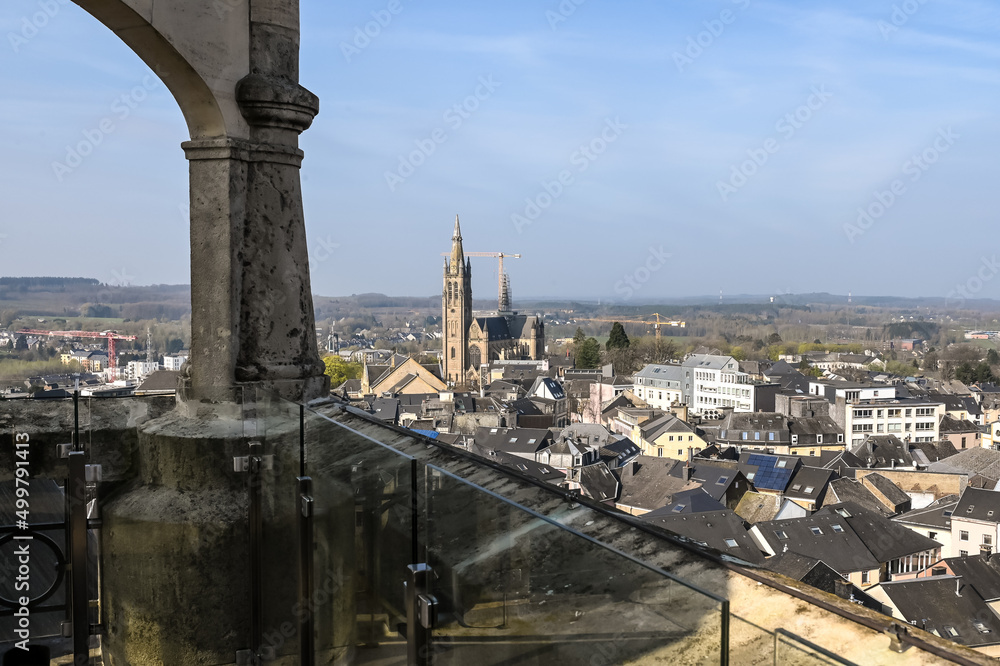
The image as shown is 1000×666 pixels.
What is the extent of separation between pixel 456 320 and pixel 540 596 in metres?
105

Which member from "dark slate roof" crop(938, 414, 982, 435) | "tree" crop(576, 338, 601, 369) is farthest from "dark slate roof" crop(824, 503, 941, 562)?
"tree" crop(576, 338, 601, 369)

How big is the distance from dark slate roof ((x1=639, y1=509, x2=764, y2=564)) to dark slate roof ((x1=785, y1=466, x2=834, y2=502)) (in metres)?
10.5

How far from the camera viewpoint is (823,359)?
359 ft

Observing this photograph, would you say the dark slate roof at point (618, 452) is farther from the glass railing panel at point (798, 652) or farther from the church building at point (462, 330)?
the church building at point (462, 330)

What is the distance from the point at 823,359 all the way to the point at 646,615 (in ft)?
379

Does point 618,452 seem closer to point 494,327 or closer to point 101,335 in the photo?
point 101,335

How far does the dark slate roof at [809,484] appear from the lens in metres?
37.4

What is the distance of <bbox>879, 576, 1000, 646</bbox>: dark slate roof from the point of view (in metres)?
20.8

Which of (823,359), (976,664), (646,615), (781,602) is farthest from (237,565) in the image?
(823,359)

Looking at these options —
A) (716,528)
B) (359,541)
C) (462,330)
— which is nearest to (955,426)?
(716,528)

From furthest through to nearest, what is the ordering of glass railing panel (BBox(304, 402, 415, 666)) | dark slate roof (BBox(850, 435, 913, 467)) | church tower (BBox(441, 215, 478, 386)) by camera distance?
church tower (BBox(441, 215, 478, 386)) → dark slate roof (BBox(850, 435, 913, 467)) → glass railing panel (BBox(304, 402, 415, 666))

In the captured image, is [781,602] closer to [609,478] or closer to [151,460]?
[151,460]

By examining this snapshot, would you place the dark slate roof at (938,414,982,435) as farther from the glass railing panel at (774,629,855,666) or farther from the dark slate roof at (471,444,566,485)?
the glass railing panel at (774,629,855,666)

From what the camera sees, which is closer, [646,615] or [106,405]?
[646,615]
